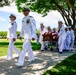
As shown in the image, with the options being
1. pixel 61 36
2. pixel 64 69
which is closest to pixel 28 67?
pixel 64 69

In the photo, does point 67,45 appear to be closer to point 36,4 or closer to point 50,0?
point 50,0

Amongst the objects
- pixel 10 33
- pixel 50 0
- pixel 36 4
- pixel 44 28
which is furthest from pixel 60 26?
pixel 36 4

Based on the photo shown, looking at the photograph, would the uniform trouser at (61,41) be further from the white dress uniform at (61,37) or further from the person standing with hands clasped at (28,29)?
the person standing with hands clasped at (28,29)

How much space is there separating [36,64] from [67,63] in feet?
4.41

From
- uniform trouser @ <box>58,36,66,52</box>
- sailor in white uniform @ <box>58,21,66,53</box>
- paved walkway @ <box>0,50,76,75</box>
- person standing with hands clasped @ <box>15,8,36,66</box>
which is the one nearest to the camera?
paved walkway @ <box>0,50,76,75</box>

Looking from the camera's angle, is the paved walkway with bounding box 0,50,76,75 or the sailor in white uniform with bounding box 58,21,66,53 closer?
the paved walkway with bounding box 0,50,76,75

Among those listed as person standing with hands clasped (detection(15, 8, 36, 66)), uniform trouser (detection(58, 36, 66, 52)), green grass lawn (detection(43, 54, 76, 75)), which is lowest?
green grass lawn (detection(43, 54, 76, 75))

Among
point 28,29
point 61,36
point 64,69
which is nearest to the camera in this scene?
point 64,69

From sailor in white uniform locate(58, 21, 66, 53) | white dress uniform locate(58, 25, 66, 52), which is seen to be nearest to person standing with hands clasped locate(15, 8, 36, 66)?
sailor in white uniform locate(58, 21, 66, 53)

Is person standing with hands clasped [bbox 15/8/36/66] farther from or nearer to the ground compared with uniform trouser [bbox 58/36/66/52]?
farther from the ground

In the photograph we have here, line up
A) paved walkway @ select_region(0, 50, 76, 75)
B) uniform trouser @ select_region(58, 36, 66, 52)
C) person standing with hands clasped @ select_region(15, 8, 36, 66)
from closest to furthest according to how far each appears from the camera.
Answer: paved walkway @ select_region(0, 50, 76, 75)
person standing with hands clasped @ select_region(15, 8, 36, 66)
uniform trouser @ select_region(58, 36, 66, 52)

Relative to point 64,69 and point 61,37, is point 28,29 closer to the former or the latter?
point 64,69

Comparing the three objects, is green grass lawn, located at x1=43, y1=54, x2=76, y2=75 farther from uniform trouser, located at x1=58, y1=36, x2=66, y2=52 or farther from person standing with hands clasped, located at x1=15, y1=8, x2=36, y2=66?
uniform trouser, located at x1=58, y1=36, x2=66, y2=52

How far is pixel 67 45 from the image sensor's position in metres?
18.8
